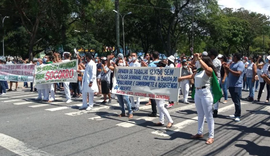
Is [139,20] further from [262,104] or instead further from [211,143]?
[211,143]

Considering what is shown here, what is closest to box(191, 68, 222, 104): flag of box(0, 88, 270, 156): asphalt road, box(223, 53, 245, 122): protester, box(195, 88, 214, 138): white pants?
box(195, 88, 214, 138): white pants

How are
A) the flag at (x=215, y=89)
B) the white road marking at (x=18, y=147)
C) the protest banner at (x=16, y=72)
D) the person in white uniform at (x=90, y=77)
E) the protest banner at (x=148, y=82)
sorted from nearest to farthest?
the white road marking at (x=18, y=147) < the flag at (x=215, y=89) < the protest banner at (x=148, y=82) < the person in white uniform at (x=90, y=77) < the protest banner at (x=16, y=72)

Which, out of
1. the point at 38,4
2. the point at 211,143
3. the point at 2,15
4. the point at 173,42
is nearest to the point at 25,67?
the point at 211,143

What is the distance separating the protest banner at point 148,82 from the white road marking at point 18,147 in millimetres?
2996

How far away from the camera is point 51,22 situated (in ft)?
96.9

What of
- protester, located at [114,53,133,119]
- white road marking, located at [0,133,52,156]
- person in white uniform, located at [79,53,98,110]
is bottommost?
white road marking, located at [0,133,52,156]

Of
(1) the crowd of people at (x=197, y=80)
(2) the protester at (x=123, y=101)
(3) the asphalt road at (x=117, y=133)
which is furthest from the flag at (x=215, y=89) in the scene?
(2) the protester at (x=123, y=101)

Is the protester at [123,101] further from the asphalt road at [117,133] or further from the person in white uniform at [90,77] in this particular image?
the person in white uniform at [90,77]

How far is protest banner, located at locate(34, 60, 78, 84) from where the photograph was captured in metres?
10.2

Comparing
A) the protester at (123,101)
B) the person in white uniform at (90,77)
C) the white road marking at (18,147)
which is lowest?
the white road marking at (18,147)

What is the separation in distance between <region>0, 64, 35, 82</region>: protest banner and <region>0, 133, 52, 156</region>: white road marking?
7147 millimetres

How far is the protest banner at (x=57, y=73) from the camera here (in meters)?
10.2

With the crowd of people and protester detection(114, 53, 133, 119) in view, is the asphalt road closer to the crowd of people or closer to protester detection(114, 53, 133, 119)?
protester detection(114, 53, 133, 119)

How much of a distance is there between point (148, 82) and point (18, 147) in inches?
133
